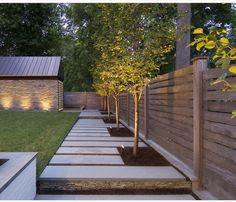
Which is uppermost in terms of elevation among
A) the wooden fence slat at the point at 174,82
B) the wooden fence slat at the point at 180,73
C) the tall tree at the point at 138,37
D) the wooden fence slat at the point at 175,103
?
the tall tree at the point at 138,37

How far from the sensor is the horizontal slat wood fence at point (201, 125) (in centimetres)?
404

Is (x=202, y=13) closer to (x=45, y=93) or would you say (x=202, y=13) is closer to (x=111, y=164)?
(x=45, y=93)

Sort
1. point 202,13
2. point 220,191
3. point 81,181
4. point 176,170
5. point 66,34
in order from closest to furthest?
point 220,191
point 81,181
point 176,170
point 202,13
point 66,34

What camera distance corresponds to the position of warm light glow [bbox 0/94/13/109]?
2377 cm

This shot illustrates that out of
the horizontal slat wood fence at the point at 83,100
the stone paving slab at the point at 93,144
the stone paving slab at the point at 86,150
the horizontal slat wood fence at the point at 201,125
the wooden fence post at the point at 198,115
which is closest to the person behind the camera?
the horizontal slat wood fence at the point at 201,125

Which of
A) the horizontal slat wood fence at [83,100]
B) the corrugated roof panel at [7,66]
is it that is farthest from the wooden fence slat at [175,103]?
the horizontal slat wood fence at [83,100]

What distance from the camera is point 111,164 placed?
20.4 feet

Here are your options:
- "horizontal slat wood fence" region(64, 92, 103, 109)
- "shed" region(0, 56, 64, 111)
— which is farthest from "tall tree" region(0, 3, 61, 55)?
"shed" region(0, 56, 64, 111)

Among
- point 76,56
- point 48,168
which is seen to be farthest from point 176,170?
point 76,56

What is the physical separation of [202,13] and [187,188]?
1797 cm

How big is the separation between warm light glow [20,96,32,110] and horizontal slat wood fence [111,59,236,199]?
57.7ft

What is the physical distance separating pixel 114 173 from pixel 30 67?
65.2 ft

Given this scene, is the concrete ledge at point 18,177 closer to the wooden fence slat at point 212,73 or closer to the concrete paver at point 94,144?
A: the wooden fence slat at point 212,73

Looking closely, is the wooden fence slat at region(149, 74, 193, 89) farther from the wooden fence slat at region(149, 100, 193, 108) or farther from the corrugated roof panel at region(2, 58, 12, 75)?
the corrugated roof panel at region(2, 58, 12, 75)
